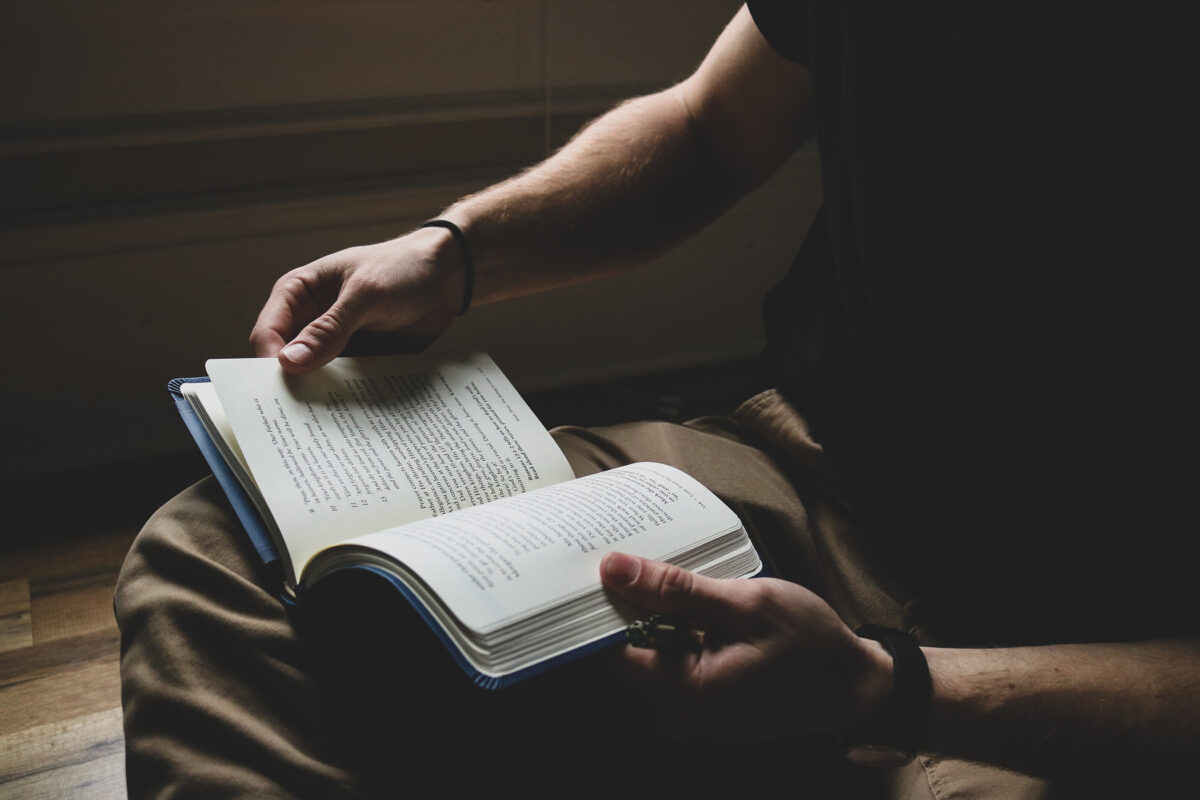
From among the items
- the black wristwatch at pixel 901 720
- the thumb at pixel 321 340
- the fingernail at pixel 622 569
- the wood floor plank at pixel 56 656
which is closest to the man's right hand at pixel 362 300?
the thumb at pixel 321 340

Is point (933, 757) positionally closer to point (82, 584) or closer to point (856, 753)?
point (856, 753)

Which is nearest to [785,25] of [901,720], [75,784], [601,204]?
[601,204]

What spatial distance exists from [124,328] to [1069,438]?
1358 millimetres

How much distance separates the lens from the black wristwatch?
2.00ft

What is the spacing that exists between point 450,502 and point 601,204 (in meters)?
0.41

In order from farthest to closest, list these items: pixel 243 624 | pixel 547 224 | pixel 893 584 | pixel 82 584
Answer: pixel 82 584
pixel 547 224
pixel 893 584
pixel 243 624

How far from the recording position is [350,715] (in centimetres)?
63

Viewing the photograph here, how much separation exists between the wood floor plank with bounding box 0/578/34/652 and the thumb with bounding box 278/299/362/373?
74cm

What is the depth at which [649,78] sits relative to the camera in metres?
1.76

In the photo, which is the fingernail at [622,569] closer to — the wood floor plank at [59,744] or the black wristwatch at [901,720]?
the black wristwatch at [901,720]

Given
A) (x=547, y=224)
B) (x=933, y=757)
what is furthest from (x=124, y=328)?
(x=933, y=757)

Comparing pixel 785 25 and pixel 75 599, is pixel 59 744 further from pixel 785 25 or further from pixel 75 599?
pixel 785 25

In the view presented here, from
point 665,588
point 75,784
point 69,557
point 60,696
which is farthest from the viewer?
→ point 69,557

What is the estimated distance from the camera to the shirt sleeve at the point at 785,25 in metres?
0.87
